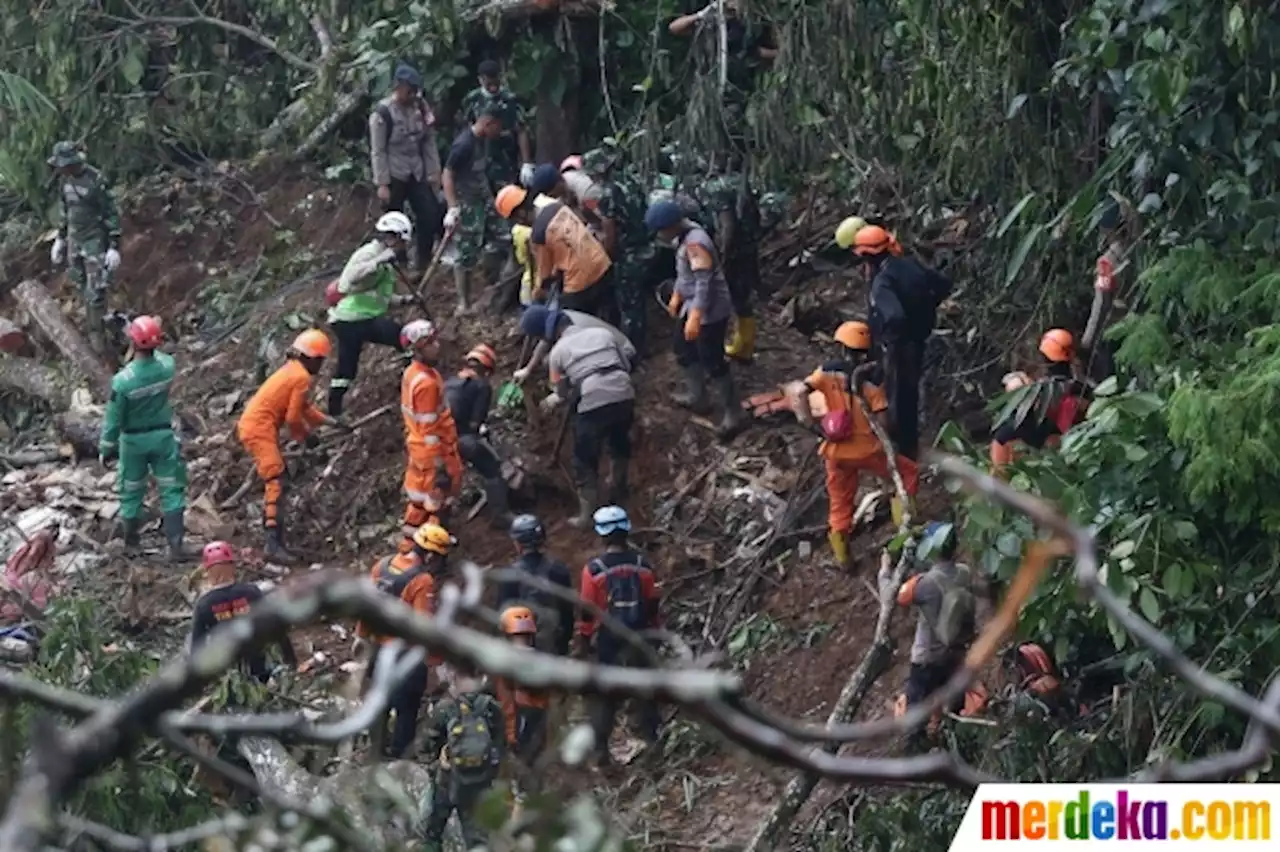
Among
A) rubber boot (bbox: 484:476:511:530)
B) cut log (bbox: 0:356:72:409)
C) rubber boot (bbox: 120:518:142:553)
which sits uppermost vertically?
rubber boot (bbox: 484:476:511:530)

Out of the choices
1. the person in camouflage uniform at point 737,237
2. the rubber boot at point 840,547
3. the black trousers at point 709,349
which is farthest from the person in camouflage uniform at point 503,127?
the rubber boot at point 840,547

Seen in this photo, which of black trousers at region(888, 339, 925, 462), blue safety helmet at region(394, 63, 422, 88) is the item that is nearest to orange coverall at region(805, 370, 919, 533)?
black trousers at region(888, 339, 925, 462)

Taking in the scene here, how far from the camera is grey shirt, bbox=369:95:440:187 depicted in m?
14.6

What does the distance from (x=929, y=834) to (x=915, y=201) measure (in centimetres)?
614

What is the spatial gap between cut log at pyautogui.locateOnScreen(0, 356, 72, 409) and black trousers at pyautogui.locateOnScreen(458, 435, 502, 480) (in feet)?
12.6

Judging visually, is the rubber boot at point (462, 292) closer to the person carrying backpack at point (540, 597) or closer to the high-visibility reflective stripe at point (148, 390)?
the high-visibility reflective stripe at point (148, 390)

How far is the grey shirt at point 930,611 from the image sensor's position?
978 centimetres

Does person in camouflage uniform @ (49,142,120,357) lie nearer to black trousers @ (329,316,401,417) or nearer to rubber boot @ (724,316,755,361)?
black trousers @ (329,316,401,417)

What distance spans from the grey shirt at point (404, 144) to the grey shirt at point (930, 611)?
611cm

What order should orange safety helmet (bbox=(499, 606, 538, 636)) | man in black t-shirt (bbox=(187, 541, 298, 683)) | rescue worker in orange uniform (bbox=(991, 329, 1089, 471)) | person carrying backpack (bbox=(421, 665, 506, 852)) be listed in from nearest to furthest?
1. person carrying backpack (bbox=(421, 665, 506, 852))
2. orange safety helmet (bbox=(499, 606, 538, 636))
3. man in black t-shirt (bbox=(187, 541, 298, 683))
4. rescue worker in orange uniform (bbox=(991, 329, 1089, 471))

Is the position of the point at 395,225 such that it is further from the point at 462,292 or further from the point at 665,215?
the point at 665,215

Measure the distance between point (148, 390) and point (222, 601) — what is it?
99.3 inches

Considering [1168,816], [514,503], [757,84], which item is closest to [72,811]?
[1168,816]

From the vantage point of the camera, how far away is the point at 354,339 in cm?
1350
